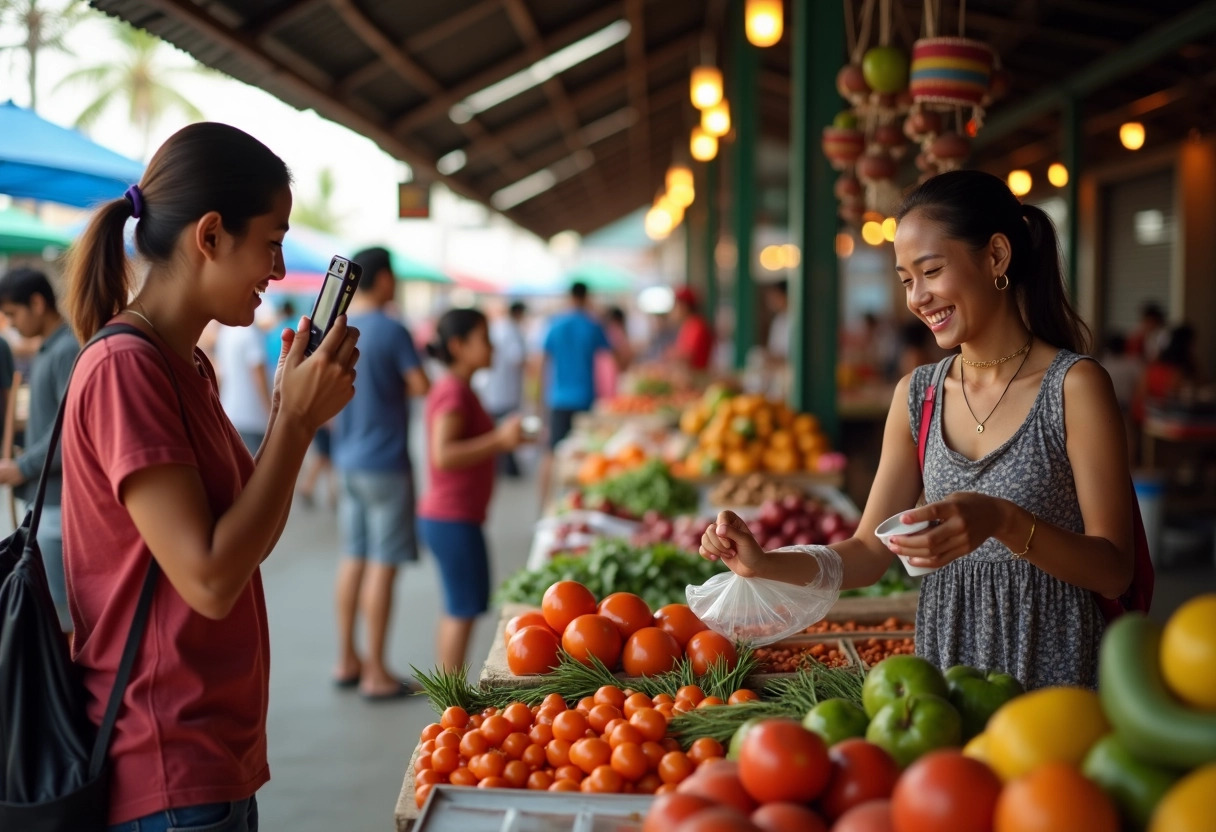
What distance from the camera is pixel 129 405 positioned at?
1.46 m

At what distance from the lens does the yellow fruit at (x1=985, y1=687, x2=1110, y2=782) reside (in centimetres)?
117

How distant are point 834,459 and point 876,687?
4.12 meters

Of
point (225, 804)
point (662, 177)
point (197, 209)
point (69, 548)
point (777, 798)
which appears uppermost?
point (662, 177)

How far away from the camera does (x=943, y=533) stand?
1.51 metres

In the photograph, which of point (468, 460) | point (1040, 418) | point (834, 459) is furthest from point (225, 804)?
point (834, 459)

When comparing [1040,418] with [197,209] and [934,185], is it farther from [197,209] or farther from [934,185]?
[197,209]

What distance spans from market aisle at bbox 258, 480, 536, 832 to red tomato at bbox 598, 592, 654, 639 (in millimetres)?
1401

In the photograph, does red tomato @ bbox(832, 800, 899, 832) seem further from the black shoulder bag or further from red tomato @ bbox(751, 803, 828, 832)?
the black shoulder bag

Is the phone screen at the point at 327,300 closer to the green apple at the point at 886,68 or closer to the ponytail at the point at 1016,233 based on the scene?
the ponytail at the point at 1016,233

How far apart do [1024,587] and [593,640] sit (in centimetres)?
87

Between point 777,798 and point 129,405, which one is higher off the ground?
point 129,405

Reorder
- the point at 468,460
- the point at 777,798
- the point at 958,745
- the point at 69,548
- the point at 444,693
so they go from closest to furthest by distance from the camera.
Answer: the point at 777,798, the point at 958,745, the point at 69,548, the point at 444,693, the point at 468,460

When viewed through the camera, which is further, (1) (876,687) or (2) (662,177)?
(2) (662,177)

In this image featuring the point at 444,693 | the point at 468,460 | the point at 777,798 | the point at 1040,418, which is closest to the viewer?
the point at 777,798
